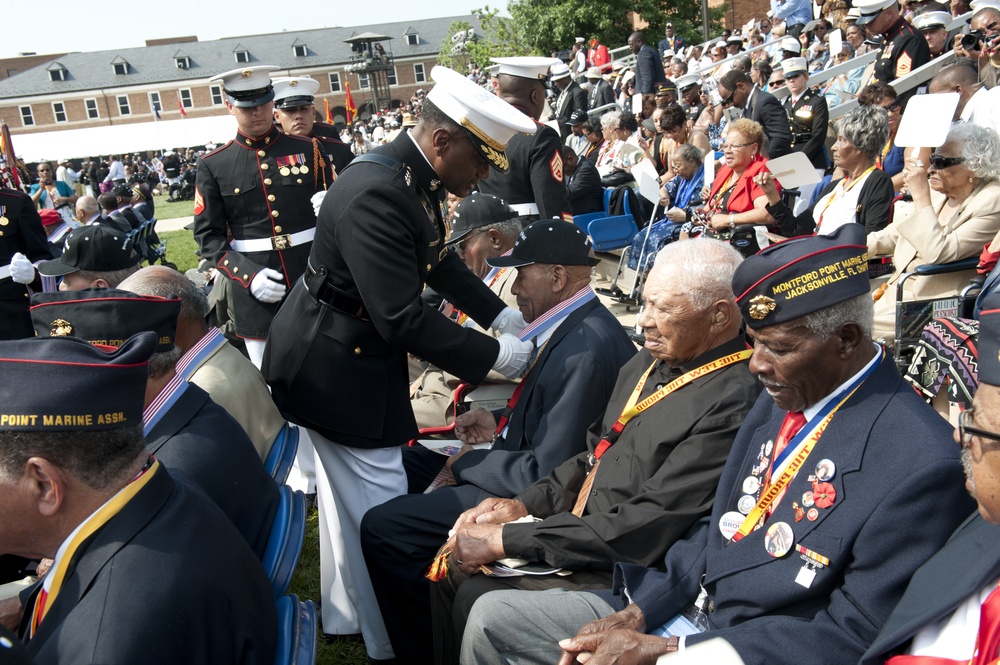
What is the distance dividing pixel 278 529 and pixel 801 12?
19.8 meters

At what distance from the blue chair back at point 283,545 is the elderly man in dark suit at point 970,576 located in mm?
1631

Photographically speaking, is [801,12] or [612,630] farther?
[801,12]

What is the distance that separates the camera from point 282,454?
3.55 meters

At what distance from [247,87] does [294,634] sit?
4006 millimetres

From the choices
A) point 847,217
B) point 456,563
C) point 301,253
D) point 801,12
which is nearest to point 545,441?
point 456,563

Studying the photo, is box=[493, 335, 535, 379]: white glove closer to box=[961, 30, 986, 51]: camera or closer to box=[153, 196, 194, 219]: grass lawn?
box=[961, 30, 986, 51]: camera

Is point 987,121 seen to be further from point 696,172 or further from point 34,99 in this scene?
point 34,99

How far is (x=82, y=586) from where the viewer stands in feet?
5.74

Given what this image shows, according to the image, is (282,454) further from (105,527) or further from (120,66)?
(120,66)

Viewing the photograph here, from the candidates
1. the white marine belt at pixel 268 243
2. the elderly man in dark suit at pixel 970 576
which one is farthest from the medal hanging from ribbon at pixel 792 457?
the white marine belt at pixel 268 243

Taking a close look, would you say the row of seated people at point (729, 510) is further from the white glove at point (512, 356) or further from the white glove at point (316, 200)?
the white glove at point (316, 200)

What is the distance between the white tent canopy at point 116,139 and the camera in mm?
48719

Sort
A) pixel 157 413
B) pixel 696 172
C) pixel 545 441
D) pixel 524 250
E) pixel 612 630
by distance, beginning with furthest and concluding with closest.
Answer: pixel 696 172
pixel 524 250
pixel 545 441
pixel 157 413
pixel 612 630

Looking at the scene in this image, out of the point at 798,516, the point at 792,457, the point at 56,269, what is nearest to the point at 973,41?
the point at 792,457
